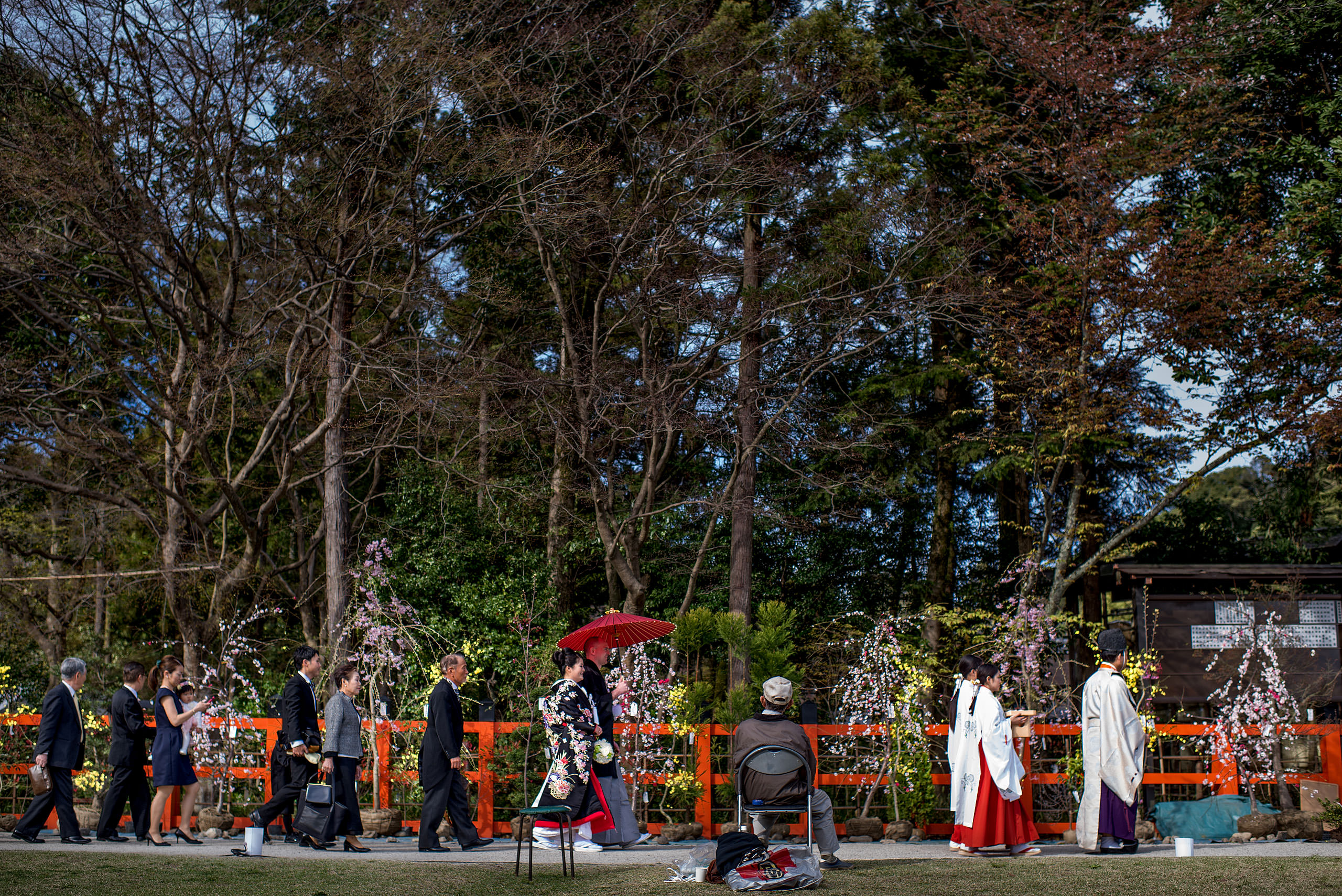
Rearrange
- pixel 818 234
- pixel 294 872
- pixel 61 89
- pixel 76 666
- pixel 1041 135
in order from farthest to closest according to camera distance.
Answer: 1. pixel 818 234
2. pixel 1041 135
3. pixel 61 89
4. pixel 76 666
5. pixel 294 872

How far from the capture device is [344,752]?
28.7 ft

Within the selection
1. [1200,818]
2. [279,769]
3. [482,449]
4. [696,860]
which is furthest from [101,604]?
[1200,818]

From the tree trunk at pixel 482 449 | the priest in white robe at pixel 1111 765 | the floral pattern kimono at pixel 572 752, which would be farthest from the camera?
the tree trunk at pixel 482 449

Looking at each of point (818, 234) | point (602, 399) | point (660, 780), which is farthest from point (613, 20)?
point (660, 780)

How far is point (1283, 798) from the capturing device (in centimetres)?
980

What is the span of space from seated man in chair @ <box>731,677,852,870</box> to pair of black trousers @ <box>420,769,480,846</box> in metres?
2.50

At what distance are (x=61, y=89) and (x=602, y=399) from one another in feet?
25.3

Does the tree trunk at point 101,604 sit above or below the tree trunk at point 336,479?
below

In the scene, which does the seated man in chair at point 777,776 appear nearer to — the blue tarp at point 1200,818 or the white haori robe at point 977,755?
the white haori robe at point 977,755

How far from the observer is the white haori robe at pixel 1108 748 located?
850cm

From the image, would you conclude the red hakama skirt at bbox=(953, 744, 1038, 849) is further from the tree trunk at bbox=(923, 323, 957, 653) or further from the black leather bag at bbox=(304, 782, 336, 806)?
the tree trunk at bbox=(923, 323, 957, 653)

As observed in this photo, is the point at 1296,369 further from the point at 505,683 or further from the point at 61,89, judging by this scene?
the point at 61,89

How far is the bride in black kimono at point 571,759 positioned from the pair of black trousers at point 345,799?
1.43 m

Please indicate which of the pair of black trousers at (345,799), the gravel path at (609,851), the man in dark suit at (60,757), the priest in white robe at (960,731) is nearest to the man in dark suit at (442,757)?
the gravel path at (609,851)
